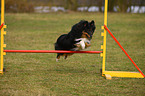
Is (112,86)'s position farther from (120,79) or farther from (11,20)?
(11,20)

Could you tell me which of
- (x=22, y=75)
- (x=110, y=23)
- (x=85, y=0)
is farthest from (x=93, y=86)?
(x=85, y=0)

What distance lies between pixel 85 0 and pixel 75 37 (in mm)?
15268

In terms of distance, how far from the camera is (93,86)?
3.92 metres

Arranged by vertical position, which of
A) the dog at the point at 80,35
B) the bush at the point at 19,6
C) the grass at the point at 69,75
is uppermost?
the bush at the point at 19,6

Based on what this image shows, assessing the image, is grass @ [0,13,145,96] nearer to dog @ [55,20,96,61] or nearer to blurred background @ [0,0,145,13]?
dog @ [55,20,96,61]

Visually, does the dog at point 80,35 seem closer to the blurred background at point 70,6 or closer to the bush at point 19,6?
the bush at point 19,6

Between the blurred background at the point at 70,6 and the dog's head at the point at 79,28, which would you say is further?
the blurred background at the point at 70,6

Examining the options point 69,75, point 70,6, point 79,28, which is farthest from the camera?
A: point 70,6

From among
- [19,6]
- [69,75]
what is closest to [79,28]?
[69,75]

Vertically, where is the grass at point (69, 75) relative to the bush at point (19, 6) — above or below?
below

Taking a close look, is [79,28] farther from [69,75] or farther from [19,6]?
[19,6]

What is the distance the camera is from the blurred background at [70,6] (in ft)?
57.6

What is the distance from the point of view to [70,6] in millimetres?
19516

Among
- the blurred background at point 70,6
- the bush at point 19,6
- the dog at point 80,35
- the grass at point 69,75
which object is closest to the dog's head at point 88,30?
the dog at point 80,35
